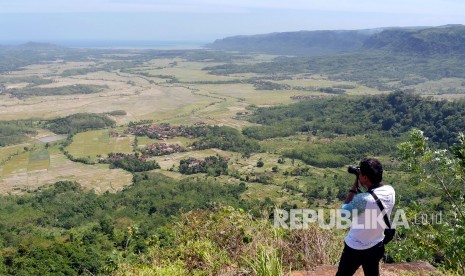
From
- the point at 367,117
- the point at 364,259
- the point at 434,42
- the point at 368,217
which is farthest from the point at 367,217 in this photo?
the point at 434,42

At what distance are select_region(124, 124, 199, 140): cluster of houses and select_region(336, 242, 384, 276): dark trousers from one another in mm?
61045

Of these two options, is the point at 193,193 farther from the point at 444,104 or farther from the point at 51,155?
the point at 444,104

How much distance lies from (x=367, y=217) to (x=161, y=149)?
55585 mm

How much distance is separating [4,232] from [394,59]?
6543 inches

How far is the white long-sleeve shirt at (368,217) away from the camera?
436cm

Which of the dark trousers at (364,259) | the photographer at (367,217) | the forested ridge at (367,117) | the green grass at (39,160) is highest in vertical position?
the photographer at (367,217)

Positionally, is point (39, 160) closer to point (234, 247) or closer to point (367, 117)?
point (367, 117)

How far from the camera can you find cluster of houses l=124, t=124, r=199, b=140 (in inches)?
2591

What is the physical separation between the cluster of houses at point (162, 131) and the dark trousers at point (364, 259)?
61.0 m

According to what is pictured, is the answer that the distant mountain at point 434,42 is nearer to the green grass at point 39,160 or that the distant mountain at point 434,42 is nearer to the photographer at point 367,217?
the green grass at point 39,160

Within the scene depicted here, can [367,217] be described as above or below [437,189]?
above

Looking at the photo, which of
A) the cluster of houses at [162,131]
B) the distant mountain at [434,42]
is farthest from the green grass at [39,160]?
the distant mountain at [434,42]

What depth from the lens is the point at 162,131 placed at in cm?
6794

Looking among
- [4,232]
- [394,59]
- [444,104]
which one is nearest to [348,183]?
[444,104]
